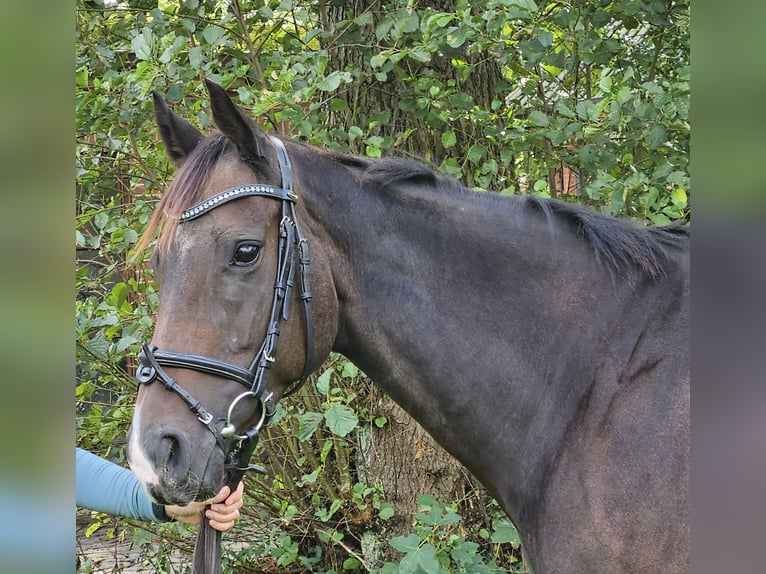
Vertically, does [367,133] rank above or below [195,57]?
below

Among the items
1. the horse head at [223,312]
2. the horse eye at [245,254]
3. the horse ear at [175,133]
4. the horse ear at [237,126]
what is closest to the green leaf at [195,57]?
the horse ear at [175,133]

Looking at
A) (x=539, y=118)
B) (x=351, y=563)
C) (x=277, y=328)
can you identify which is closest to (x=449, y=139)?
(x=539, y=118)

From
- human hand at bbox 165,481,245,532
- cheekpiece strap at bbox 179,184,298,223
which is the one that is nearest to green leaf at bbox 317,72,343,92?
cheekpiece strap at bbox 179,184,298,223

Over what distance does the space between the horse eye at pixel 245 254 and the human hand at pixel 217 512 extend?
27.1 inches

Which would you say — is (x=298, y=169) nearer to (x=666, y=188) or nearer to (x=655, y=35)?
(x=666, y=188)

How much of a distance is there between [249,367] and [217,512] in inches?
20.4

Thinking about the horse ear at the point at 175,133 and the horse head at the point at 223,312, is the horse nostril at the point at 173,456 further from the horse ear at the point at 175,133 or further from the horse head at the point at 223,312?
the horse ear at the point at 175,133

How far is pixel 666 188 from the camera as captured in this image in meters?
3.22

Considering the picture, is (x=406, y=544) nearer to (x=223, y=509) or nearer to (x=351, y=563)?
(x=223, y=509)

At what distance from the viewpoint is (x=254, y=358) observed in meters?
1.96

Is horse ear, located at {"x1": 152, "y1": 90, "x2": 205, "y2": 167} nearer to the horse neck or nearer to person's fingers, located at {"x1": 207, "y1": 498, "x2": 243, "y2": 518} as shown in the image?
the horse neck

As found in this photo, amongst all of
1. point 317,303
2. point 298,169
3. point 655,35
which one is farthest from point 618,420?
point 655,35

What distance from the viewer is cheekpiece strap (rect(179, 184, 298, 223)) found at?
1.97 meters
